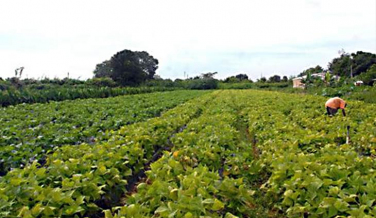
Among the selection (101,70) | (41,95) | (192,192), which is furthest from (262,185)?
(101,70)

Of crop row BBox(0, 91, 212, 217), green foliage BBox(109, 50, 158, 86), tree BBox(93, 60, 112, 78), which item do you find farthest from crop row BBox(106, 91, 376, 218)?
tree BBox(93, 60, 112, 78)

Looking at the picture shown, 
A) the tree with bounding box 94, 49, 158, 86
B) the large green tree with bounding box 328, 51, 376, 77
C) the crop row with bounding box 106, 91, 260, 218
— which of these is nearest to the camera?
the crop row with bounding box 106, 91, 260, 218

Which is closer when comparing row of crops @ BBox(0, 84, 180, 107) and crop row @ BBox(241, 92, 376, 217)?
crop row @ BBox(241, 92, 376, 217)

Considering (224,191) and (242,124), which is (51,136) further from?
(242,124)

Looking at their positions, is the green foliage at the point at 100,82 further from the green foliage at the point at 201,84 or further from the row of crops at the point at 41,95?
the green foliage at the point at 201,84

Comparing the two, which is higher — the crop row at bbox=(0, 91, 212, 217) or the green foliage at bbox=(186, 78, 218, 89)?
the green foliage at bbox=(186, 78, 218, 89)

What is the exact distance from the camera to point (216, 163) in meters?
4.68

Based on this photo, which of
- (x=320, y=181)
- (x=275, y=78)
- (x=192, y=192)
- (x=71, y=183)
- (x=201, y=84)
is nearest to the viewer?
(x=192, y=192)

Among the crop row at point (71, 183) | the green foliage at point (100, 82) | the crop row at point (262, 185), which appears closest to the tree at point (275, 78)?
the green foliage at point (100, 82)

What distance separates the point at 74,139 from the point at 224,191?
4837 mm

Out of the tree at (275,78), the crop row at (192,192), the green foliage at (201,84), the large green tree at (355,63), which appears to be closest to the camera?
the crop row at (192,192)

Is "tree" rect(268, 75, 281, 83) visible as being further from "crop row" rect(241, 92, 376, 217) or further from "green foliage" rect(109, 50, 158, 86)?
"crop row" rect(241, 92, 376, 217)

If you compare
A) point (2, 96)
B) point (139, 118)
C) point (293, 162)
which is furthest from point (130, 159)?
point (2, 96)

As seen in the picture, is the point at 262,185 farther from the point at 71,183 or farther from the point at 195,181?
the point at 71,183
